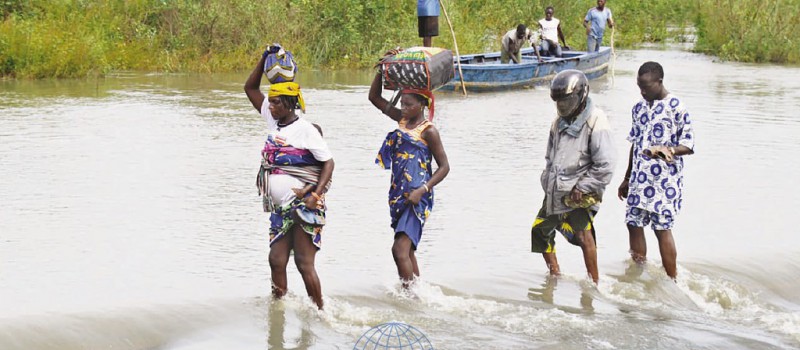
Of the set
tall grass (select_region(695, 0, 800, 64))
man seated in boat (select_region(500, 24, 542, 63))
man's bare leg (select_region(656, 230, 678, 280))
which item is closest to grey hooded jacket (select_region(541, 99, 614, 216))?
man's bare leg (select_region(656, 230, 678, 280))

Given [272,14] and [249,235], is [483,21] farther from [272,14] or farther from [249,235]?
[249,235]

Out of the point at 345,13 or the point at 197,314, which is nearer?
the point at 197,314

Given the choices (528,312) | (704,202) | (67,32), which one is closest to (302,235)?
(528,312)

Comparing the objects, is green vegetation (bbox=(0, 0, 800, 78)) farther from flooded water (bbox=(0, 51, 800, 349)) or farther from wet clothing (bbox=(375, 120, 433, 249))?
wet clothing (bbox=(375, 120, 433, 249))

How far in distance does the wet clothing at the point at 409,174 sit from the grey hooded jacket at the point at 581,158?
0.76 m

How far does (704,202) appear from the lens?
9031 millimetres

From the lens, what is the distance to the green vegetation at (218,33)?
17562 millimetres

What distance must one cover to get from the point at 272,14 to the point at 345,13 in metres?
1.55

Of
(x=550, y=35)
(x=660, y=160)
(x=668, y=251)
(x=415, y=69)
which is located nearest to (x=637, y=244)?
(x=668, y=251)

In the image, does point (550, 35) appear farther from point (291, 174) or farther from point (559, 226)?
point (291, 174)

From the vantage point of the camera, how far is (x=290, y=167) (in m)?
5.41

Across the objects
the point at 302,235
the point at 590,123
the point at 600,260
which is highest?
the point at 590,123

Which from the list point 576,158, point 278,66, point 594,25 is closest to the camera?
point 278,66

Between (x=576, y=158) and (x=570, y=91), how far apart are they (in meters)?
0.40
